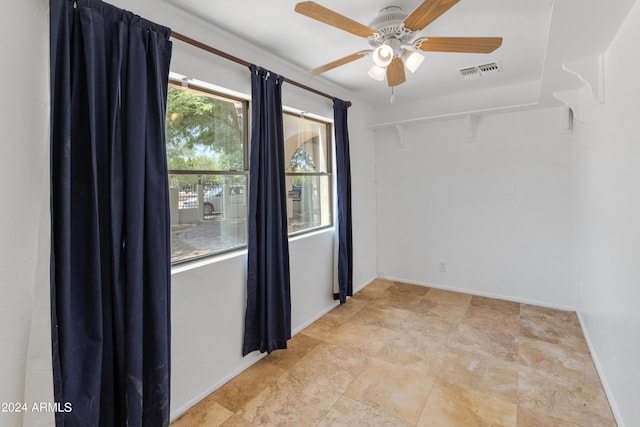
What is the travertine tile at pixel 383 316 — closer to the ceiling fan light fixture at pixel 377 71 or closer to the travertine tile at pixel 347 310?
the travertine tile at pixel 347 310

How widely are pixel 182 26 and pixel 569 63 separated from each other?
243cm

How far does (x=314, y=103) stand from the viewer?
3045 mm

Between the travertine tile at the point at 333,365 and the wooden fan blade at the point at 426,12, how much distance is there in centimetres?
225

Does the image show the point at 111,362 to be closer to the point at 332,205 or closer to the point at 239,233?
the point at 239,233

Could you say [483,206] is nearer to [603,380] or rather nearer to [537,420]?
[603,380]

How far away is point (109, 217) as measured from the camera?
4.83ft

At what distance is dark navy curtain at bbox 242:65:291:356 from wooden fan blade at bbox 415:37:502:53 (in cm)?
113

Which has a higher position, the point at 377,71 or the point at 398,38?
the point at 398,38

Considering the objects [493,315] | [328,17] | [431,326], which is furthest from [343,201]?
[328,17]

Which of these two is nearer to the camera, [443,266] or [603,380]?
[603,380]

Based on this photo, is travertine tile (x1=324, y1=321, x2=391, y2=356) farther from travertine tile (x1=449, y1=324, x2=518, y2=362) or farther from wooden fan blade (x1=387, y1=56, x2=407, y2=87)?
wooden fan blade (x1=387, y1=56, x2=407, y2=87)

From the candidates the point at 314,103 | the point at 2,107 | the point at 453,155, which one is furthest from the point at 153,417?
the point at 453,155

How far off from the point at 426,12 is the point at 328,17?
1.52 ft

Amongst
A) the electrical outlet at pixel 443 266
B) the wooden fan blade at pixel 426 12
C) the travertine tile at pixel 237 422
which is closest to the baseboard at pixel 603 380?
the electrical outlet at pixel 443 266
